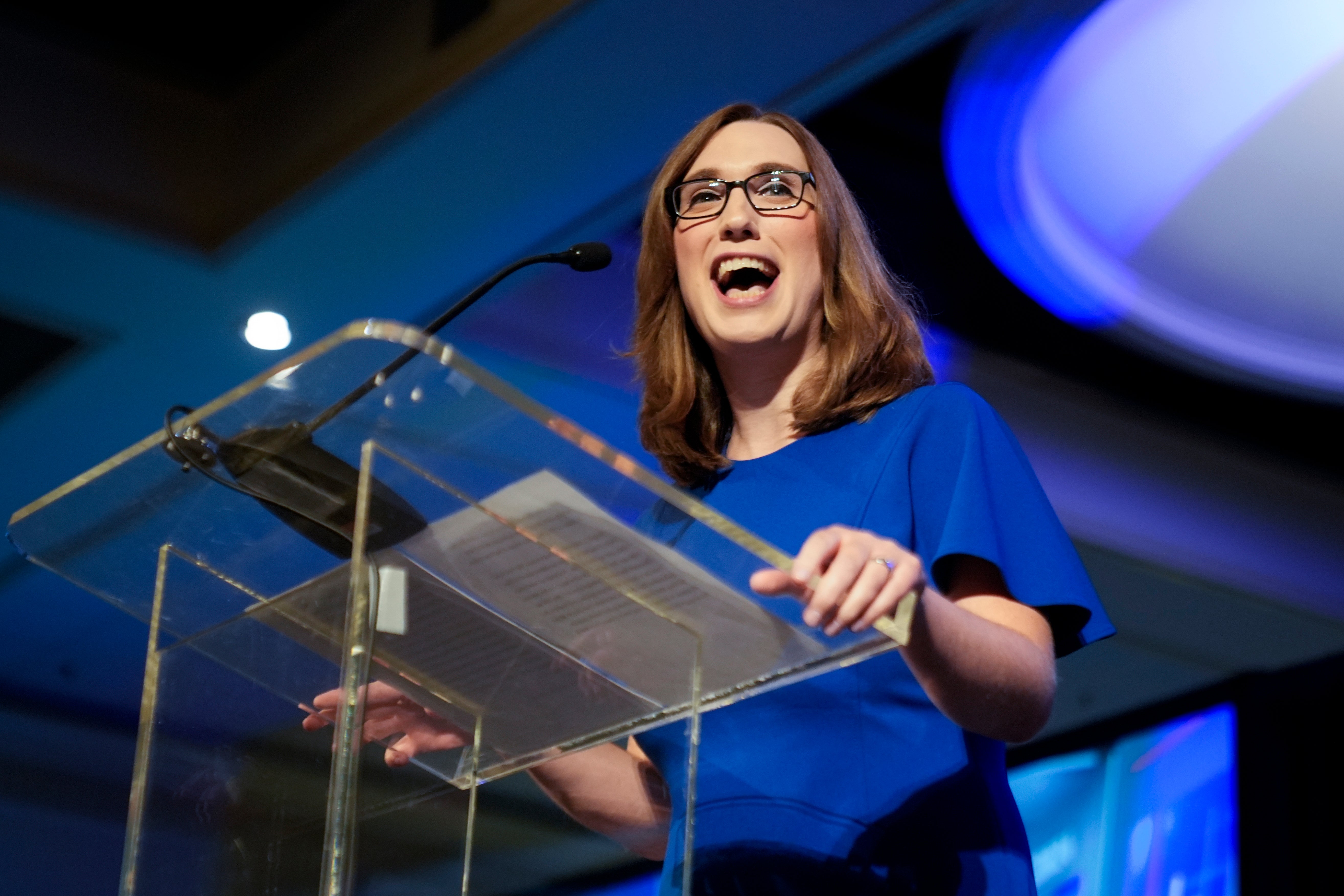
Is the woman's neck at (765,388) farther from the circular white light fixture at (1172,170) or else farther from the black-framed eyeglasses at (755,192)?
the circular white light fixture at (1172,170)

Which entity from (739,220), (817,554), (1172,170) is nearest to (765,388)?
(739,220)

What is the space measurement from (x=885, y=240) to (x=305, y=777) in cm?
355

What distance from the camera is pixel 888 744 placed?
4.11 ft

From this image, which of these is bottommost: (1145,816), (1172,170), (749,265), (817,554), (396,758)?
(396,758)

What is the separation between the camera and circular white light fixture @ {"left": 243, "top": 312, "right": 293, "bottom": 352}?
13.3ft

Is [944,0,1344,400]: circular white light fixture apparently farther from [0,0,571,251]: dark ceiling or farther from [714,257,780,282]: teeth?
[714,257,780,282]: teeth

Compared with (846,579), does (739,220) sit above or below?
above

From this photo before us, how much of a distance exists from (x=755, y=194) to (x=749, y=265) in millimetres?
110

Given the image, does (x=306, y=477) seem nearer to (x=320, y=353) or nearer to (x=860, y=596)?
(x=320, y=353)

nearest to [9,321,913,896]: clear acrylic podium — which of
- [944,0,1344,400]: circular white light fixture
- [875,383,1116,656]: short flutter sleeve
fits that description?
[875,383,1116,656]: short flutter sleeve

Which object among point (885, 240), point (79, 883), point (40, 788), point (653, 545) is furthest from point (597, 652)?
point (40, 788)

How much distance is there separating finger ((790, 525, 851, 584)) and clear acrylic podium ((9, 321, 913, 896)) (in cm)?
2

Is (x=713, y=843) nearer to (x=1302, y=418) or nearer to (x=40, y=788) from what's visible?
(x=1302, y=418)

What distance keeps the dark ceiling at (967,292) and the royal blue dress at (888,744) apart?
2191 millimetres
